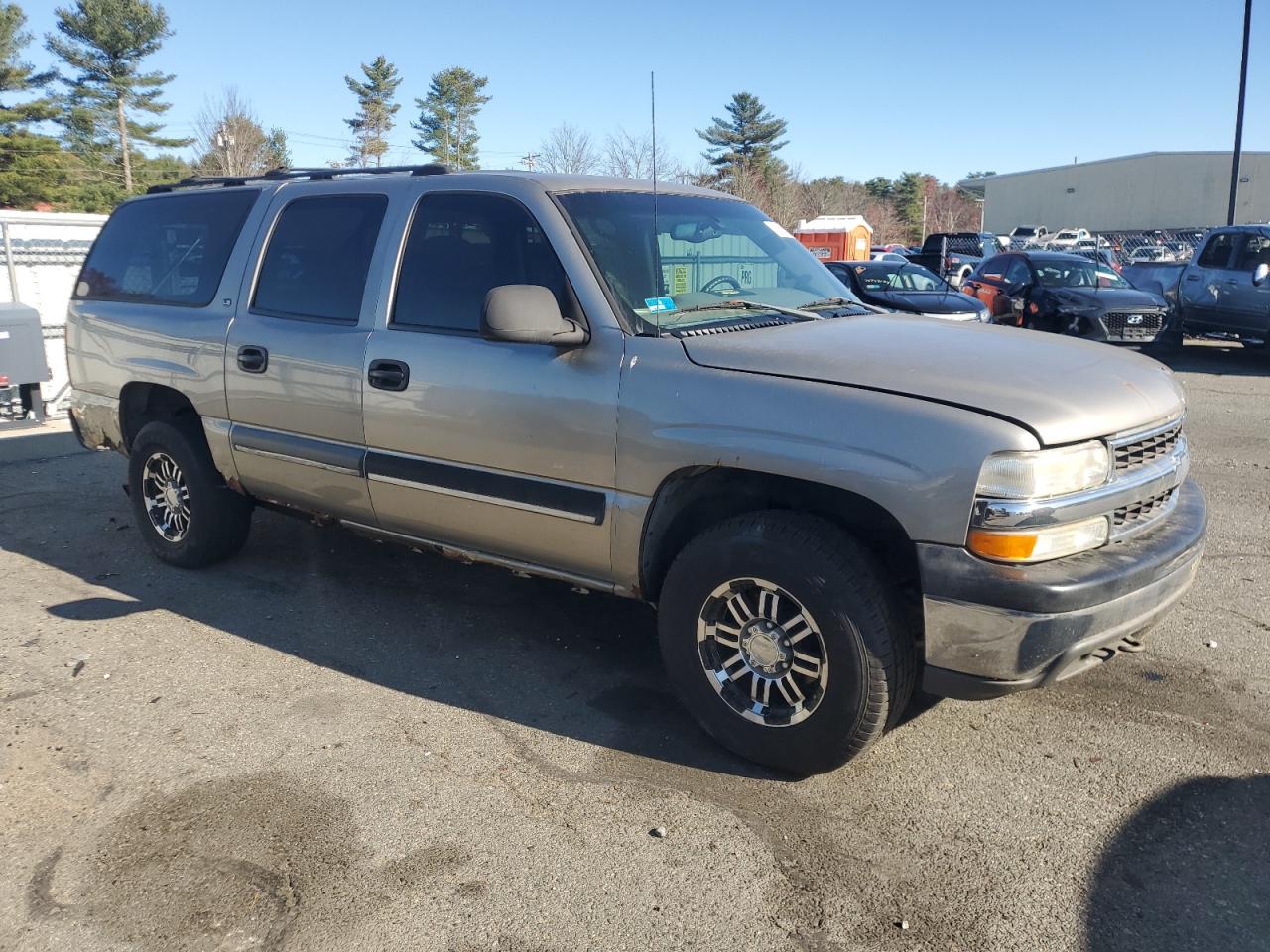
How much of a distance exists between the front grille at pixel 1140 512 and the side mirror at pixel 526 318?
188cm

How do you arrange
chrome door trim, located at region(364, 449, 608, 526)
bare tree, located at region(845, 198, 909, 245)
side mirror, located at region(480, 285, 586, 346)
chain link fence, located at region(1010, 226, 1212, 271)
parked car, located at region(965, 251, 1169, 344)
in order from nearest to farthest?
side mirror, located at region(480, 285, 586, 346) → chrome door trim, located at region(364, 449, 608, 526) → parked car, located at region(965, 251, 1169, 344) → chain link fence, located at region(1010, 226, 1212, 271) → bare tree, located at region(845, 198, 909, 245)

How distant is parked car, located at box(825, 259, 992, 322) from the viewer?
11.7 m

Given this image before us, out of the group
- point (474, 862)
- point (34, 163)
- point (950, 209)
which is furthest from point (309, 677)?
point (950, 209)

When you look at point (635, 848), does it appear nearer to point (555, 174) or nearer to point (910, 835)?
point (910, 835)

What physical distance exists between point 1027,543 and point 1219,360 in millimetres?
14305

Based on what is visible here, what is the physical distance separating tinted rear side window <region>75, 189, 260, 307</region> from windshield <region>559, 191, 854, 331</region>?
6.95 ft

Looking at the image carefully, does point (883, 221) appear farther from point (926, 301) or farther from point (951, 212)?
point (926, 301)

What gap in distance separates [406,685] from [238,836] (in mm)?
1104

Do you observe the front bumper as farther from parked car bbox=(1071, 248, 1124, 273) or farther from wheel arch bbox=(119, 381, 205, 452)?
parked car bbox=(1071, 248, 1124, 273)

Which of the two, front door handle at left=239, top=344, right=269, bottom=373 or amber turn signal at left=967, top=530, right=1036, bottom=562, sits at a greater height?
front door handle at left=239, top=344, right=269, bottom=373

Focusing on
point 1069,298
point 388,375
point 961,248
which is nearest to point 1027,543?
point 388,375

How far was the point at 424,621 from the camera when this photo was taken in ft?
15.9

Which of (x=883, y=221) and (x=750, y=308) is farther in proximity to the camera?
A: (x=883, y=221)

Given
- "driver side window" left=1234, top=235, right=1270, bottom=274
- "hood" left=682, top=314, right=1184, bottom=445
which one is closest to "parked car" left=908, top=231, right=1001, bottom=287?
"driver side window" left=1234, top=235, right=1270, bottom=274
